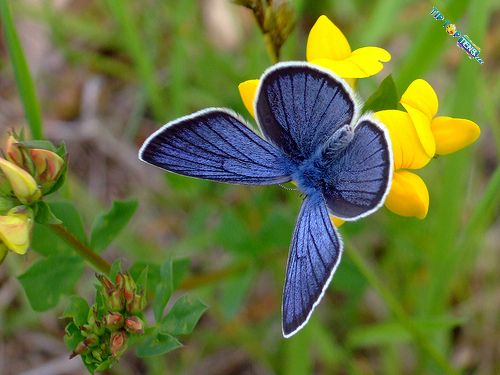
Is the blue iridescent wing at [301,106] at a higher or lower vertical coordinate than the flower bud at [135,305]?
higher

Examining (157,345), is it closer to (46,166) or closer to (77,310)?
(77,310)

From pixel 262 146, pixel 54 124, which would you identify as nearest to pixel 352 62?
pixel 262 146

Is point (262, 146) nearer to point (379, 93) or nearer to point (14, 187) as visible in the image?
point (379, 93)

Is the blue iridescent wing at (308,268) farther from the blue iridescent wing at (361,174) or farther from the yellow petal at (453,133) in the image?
the yellow petal at (453,133)

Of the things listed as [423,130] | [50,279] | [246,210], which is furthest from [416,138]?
[246,210]

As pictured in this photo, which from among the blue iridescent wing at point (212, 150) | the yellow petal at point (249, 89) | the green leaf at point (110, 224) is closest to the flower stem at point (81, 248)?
the green leaf at point (110, 224)

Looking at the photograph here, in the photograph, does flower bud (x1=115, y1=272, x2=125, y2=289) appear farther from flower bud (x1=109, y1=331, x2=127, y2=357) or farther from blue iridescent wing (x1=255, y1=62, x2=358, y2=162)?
blue iridescent wing (x1=255, y1=62, x2=358, y2=162)
